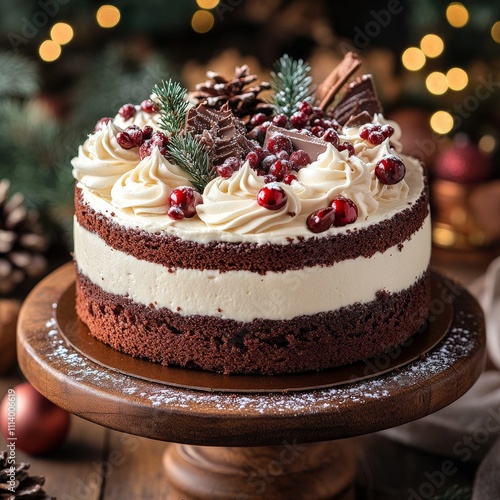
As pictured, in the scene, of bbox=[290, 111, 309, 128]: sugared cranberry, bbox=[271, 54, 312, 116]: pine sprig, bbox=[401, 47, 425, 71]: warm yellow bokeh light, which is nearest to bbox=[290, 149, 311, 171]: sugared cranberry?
bbox=[290, 111, 309, 128]: sugared cranberry

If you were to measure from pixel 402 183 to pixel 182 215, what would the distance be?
55 centimetres

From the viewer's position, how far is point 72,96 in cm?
429

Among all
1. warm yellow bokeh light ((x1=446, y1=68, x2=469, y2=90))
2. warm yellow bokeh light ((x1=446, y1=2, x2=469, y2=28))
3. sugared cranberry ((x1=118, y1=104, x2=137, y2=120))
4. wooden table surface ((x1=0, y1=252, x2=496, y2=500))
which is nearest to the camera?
sugared cranberry ((x1=118, y1=104, x2=137, y2=120))

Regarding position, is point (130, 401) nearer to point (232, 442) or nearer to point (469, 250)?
point (232, 442)

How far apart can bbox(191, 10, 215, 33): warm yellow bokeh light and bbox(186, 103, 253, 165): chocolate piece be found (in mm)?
2350

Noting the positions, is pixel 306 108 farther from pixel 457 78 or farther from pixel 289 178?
pixel 457 78

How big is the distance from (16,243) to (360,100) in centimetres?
167

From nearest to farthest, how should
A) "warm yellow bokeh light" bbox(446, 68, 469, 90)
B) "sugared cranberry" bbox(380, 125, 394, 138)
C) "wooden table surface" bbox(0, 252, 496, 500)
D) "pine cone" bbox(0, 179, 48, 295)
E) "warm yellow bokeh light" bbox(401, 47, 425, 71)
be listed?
"sugared cranberry" bbox(380, 125, 394, 138), "wooden table surface" bbox(0, 252, 496, 500), "pine cone" bbox(0, 179, 48, 295), "warm yellow bokeh light" bbox(446, 68, 469, 90), "warm yellow bokeh light" bbox(401, 47, 425, 71)

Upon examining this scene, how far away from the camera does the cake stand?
1896 millimetres

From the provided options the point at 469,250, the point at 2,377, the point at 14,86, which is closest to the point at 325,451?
the point at 2,377

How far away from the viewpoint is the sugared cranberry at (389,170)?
6.57 ft

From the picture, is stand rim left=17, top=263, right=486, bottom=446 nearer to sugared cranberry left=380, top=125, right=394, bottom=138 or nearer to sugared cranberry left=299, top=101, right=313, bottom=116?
sugared cranberry left=380, top=125, right=394, bottom=138

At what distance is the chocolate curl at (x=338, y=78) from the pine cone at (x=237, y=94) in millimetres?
167

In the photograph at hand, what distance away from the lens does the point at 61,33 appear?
4.11 m
